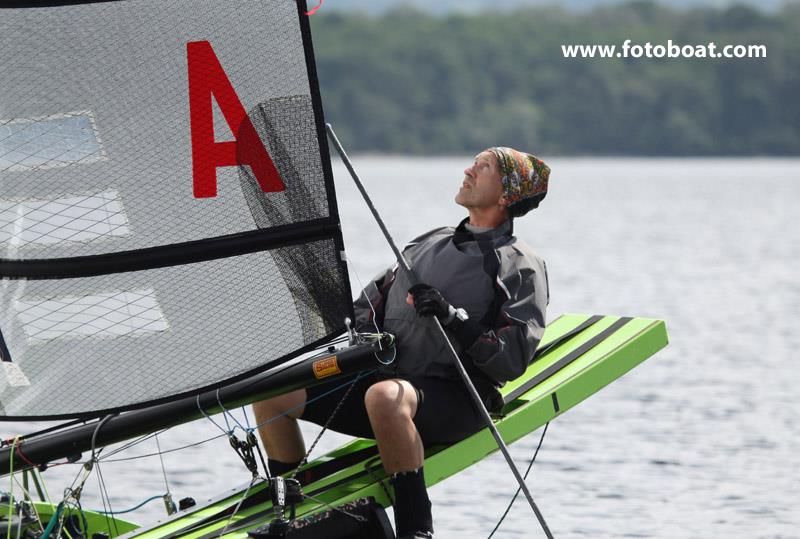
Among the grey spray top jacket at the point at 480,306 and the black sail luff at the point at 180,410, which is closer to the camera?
the black sail luff at the point at 180,410

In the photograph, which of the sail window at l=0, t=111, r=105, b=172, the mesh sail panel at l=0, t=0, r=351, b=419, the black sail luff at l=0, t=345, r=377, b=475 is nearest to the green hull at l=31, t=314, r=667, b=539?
the black sail luff at l=0, t=345, r=377, b=475

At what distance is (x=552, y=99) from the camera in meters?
61.3

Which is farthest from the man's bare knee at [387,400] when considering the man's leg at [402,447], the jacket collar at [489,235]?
the jacket collar at [489,235]

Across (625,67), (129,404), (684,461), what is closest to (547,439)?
(684,461)

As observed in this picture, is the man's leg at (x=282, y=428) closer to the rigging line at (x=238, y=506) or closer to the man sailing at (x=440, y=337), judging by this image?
the man sailing at (x=440, y=337)

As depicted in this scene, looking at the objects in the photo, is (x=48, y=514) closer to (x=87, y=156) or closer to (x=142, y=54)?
(x=87, y=156)

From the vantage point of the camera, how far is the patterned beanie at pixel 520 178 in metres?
4.64

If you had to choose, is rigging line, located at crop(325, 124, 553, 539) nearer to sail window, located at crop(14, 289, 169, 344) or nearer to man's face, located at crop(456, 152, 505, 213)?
man's face, located at crop(456, 152, 505, 213)

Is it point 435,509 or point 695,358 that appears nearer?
point 435,509

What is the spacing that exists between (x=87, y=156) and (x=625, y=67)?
200ft

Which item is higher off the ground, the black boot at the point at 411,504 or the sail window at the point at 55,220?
the sail window at the point at 55,220

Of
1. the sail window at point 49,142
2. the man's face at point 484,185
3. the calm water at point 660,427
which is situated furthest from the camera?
the calm water at point 660,427

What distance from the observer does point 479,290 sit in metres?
4.54

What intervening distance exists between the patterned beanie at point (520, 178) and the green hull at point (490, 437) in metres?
0.66
